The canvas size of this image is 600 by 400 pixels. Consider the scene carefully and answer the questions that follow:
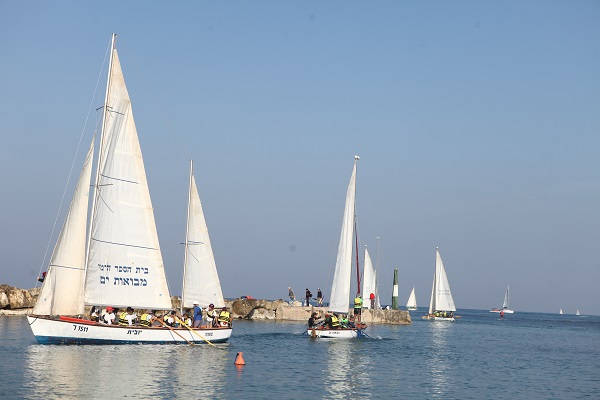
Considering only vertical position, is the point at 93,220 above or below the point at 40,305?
above

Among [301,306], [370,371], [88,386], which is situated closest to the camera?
[88,386]

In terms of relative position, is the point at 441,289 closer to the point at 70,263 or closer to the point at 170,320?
the point at 170,320

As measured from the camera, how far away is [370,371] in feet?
121

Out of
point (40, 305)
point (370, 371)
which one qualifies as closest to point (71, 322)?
point (40, 305)

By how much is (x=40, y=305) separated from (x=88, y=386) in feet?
37.9

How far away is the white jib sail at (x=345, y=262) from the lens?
178 ft

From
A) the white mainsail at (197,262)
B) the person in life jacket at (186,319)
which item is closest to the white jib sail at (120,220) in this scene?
the person in life jacket at (186,319)

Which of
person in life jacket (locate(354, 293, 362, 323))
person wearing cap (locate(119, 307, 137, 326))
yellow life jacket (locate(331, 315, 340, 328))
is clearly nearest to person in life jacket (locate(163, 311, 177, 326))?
person wearing cap (locate(119, 307, 137, 326))

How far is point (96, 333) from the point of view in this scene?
127ft

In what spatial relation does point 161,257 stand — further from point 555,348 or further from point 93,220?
point 555,348

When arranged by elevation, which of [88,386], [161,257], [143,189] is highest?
[143,189]

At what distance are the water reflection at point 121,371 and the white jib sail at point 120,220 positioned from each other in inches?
122

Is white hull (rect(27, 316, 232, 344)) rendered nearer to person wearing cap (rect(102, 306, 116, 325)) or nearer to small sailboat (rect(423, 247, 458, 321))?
person wearing cap (rect(102, 306, 116, 325))

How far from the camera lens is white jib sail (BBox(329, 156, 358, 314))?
54.3 m
